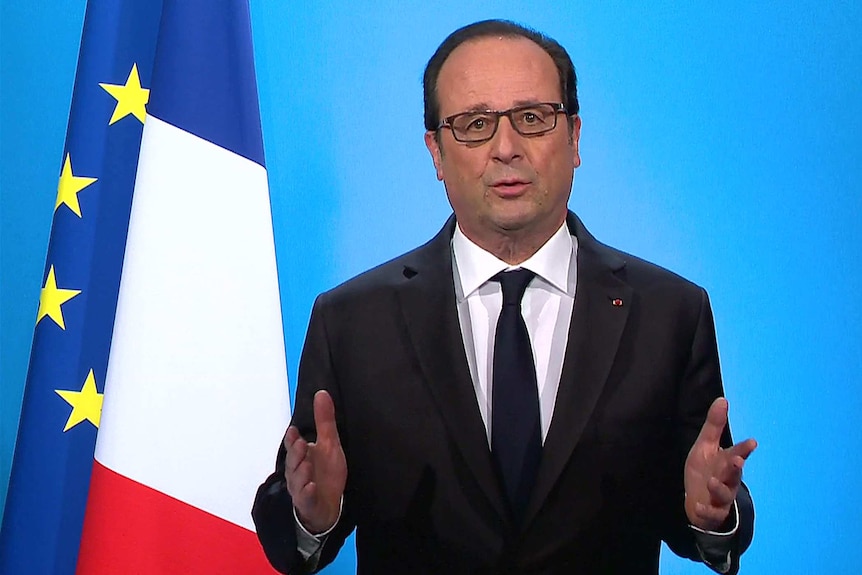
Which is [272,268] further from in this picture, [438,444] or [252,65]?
[438,444]

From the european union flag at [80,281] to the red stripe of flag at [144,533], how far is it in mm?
159

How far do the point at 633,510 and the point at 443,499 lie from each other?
302 mm

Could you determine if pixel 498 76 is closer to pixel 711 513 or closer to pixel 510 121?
pixel 510 121

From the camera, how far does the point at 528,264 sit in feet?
4.82

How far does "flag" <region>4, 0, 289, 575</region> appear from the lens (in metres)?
1.79

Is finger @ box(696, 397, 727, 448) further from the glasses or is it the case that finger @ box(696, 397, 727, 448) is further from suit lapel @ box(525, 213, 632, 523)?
the glasses

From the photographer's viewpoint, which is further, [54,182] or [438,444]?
[54,182]

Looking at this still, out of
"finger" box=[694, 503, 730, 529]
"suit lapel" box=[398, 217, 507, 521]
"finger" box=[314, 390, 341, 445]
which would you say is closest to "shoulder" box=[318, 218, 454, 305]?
"suit lapel" box=[398, 217, 507, 521]

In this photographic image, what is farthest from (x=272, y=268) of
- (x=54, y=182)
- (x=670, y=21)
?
(x=670, y=21)

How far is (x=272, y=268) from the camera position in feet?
6.09

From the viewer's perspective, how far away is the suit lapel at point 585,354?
1.32 metres

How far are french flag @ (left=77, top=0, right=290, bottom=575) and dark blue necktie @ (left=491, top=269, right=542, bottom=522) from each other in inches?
24.6

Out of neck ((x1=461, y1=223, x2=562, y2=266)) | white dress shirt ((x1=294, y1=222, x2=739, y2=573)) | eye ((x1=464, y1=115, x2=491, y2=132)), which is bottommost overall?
white dress shirt ((x1=294, y1=222, x2=739, y2=573))

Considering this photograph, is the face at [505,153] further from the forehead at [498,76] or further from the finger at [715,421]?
the finger at [715,421]
